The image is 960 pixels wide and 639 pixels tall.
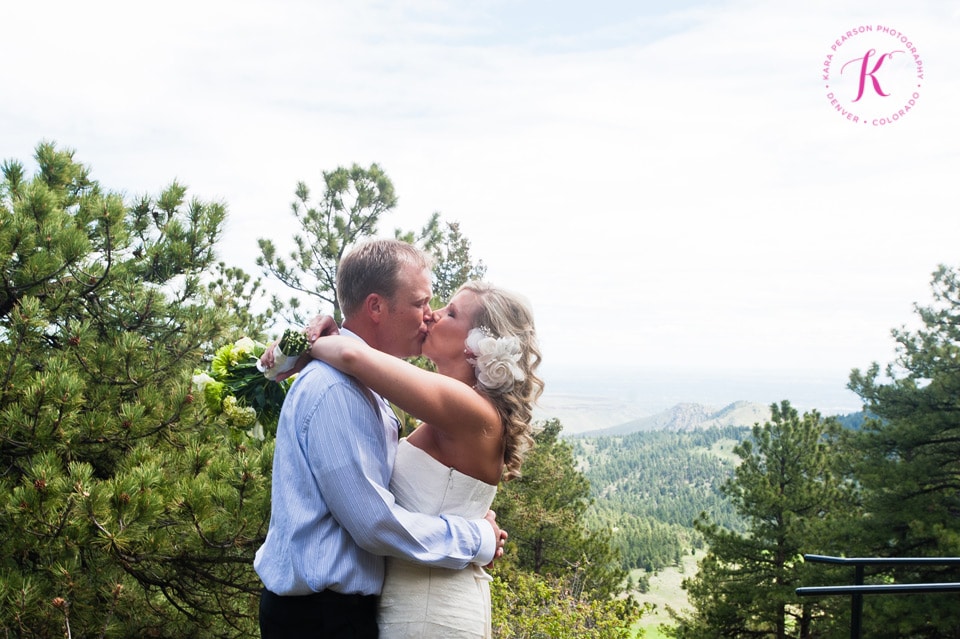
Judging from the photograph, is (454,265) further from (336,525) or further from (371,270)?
(336,525)

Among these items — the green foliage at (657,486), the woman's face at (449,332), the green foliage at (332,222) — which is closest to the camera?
the woman's face at (449,332)

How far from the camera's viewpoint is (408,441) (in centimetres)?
196

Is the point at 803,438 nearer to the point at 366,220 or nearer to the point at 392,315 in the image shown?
the point at 366,220

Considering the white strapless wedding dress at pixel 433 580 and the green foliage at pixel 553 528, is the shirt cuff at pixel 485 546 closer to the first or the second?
the white strapless wedding dress at pixel 433 580

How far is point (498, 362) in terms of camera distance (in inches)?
77.1

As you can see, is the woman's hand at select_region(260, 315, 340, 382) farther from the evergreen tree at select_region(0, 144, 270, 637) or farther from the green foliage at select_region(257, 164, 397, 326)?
the green foliage at select_region(257, 164, 397, 326)

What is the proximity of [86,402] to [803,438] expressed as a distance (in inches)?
687

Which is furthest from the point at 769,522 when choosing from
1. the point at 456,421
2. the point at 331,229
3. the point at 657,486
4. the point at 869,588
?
the point at 657,486

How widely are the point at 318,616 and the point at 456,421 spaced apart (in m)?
0.55

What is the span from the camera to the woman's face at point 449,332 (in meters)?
2.07

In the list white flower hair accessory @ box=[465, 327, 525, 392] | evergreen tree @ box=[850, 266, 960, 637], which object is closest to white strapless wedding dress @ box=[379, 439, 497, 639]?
white flower hair accessory @ box=[465, 327, 525, 392]

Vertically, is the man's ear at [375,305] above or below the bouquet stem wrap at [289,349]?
above

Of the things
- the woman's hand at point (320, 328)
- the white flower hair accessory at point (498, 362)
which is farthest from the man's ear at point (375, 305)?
the white flower hair accessory at point (498, 362)

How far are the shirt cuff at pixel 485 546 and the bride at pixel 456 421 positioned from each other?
5 cm
